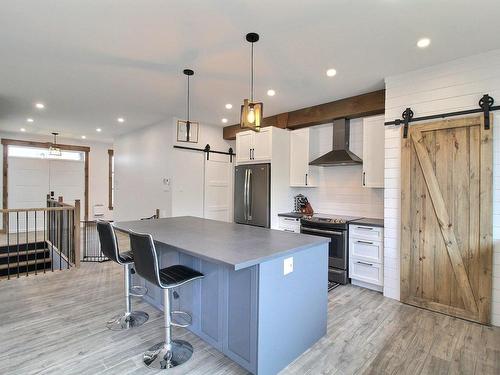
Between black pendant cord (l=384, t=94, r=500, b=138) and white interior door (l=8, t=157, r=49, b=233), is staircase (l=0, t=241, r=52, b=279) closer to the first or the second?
white interior door (l=8, t=157, r=49, b=233)

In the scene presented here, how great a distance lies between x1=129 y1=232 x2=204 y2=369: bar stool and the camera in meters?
1.93

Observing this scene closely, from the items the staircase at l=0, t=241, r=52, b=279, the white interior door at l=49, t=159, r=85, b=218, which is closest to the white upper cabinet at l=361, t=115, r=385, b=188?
the staircase at l=0, t=241, r=52, b=279

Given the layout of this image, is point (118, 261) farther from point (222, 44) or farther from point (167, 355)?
point (222, 44)

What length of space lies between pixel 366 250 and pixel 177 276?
8.59ft

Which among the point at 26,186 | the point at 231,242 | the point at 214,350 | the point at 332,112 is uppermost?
the point at 332,112

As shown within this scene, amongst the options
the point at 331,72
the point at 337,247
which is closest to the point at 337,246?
the point at 337,247

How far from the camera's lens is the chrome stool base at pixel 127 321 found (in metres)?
2.61

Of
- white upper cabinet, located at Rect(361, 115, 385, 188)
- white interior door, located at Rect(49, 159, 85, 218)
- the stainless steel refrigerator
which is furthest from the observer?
white interior door, located at Rect(49, 159, 85, 218)

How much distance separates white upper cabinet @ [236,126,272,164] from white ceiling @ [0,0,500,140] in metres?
0.65

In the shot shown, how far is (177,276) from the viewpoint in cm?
215

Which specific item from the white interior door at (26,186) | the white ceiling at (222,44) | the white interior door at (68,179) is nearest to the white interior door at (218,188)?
the white ceiling at (222,44)

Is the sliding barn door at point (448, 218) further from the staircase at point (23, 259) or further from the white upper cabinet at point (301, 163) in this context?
the staircase at point (23, 259)

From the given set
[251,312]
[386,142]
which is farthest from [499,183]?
[251,312]

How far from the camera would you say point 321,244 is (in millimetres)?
2402
